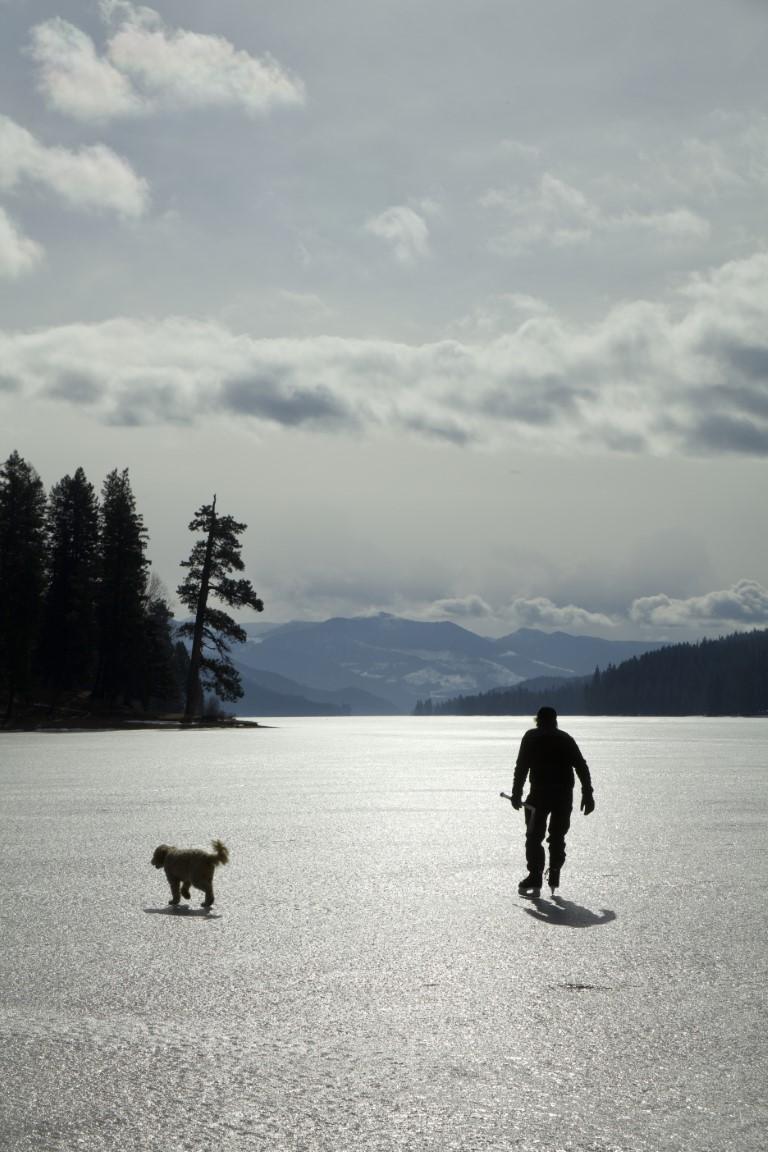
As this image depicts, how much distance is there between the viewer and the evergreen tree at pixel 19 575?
6650 centimetres

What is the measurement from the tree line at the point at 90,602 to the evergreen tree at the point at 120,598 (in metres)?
0.07

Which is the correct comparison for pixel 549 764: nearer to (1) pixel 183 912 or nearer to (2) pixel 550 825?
(2) pixel 550 825

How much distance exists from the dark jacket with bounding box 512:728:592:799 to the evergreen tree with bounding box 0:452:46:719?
56645mm

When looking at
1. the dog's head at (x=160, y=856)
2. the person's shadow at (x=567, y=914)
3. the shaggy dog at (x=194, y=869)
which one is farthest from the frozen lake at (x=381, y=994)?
the dog's head at (x=160, y=856)

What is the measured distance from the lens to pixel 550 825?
42.4 feet

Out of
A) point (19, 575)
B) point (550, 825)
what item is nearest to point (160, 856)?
point (550, 825)

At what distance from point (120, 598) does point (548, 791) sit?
7329cm

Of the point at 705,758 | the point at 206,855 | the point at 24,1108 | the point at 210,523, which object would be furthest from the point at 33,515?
the point at 24,1108

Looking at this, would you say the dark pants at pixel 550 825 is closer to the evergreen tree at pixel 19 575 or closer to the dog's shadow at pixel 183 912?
the dog's shadow at pixel 183 912

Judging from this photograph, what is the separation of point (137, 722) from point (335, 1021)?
68648 millimetres

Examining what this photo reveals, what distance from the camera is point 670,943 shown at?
30.8ft

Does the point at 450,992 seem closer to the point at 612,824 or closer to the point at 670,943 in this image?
the point at 670,943

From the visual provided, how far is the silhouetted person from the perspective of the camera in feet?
41.7

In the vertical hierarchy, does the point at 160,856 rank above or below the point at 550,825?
below
